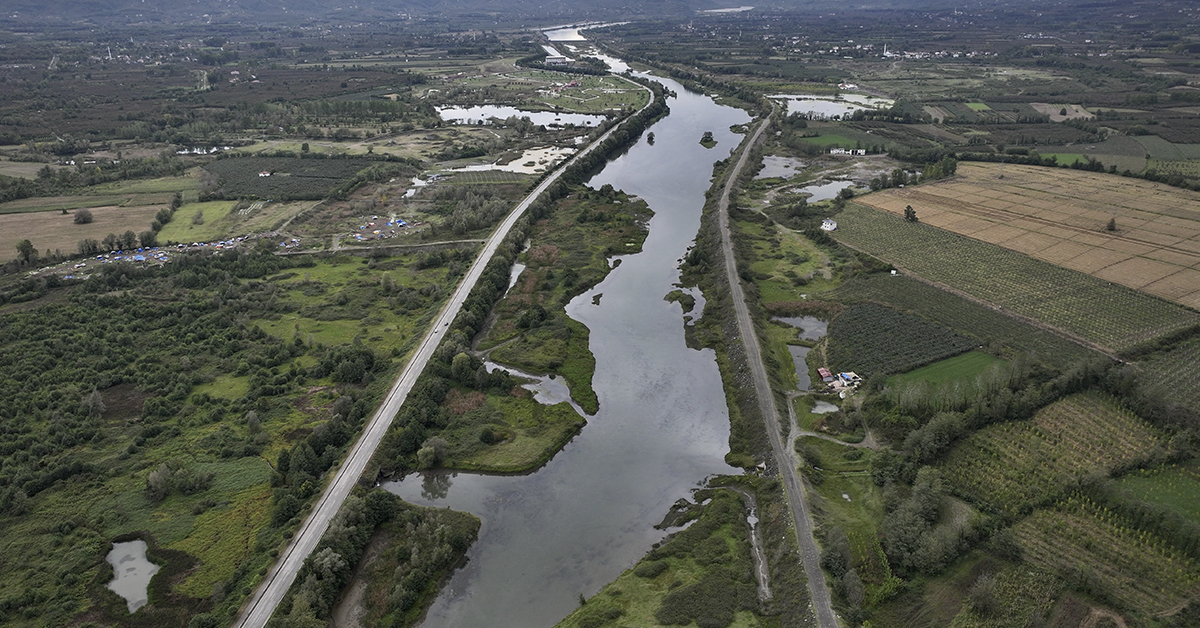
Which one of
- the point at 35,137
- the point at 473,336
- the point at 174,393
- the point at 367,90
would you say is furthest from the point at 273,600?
the point at 367,90

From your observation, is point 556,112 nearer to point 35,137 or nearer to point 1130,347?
point 35,137

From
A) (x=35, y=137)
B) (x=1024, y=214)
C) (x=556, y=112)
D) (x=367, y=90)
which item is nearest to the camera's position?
(x=1024, y=214)

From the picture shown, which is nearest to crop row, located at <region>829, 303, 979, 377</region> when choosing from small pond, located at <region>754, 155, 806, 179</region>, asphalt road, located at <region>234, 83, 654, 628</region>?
asphalt road, located at <region>234, 83, 654, 628</region>

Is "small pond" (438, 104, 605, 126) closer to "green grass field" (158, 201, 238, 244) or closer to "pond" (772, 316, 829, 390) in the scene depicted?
"green grass field" (158, 201, 238, 244)

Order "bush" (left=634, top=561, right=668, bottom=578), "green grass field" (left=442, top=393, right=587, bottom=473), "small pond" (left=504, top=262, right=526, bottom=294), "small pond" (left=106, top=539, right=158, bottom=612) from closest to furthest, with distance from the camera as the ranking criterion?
1. "small pond" (left=106, top=539, right=158, bottom=612)
2. "bush" (left=634, top=561, right=668, bottom=578)
3. "green grass field" (left=442, top=393, right=587, bottom=473)
4. "small pond" (left=504, top=262, right=526, bottom=294)

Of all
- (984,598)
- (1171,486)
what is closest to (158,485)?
(984,598)
